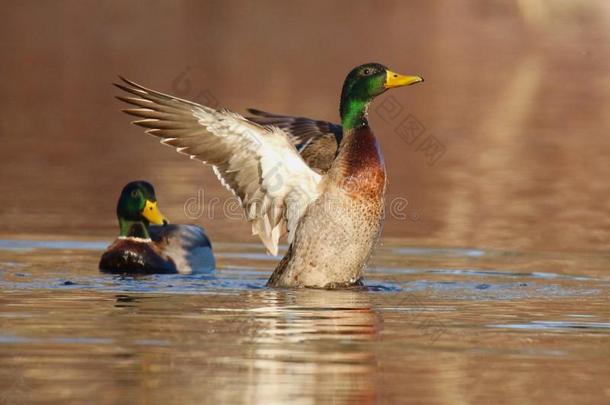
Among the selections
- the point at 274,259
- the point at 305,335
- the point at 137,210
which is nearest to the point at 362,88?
the point at 274,259

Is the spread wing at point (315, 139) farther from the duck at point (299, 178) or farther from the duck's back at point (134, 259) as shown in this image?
the duck's back at point (134, 259)

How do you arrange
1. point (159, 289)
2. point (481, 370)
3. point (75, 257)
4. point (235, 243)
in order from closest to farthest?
point (481, 370), point (159, 289), point (75, 257), point (235, 243)

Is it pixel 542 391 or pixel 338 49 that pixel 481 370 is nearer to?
pixel 542 391

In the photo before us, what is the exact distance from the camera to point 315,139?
11.9 meters

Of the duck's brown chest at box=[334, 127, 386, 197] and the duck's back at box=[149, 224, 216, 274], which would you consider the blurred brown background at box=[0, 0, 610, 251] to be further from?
the duck's brown chest at box=[334, 127, 386, 197]

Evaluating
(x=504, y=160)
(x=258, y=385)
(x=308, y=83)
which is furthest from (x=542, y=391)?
(x=308, y=83)

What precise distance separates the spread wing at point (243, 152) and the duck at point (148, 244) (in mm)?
1654

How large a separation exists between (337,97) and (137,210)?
10.7m

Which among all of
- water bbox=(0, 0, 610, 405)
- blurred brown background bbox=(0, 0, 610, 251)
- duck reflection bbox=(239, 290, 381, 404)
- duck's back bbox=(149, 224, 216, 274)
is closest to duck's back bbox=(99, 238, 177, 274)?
duck's back bbox=(149, 224, 216, 274)

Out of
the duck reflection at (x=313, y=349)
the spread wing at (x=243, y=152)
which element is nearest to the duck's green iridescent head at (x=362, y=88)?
the spread wing at (x=243, y=152)

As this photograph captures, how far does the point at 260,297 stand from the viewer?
1023 cm

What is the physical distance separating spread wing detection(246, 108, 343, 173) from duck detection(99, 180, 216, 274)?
4.22ft

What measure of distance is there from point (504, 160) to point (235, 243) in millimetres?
5930

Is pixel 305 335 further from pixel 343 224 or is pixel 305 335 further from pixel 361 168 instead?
pixel 361 168
